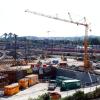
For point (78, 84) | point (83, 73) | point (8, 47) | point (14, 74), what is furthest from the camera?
point (8, 47)

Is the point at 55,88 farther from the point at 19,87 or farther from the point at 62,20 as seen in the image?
the point at 62,20

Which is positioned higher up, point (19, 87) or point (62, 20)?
point (62, 20)

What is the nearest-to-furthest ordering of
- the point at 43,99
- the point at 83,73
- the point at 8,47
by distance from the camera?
the point at 43,99, the point at 83,73, the point at 8,47

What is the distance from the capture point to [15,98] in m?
38.0

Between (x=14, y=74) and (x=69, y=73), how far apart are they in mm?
10626

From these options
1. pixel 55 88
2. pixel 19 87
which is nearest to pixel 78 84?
pixel 55 88

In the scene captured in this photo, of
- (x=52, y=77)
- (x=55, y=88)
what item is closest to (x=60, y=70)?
(x=52, y=77)

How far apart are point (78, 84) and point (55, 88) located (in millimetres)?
3199

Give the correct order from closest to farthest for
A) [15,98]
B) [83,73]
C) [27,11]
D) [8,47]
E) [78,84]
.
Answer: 1. [15,98]
2. [78,84]
3. [83,73]
4. [27,11]
5. [8,47]

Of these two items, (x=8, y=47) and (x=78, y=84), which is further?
(x=8, y=47)

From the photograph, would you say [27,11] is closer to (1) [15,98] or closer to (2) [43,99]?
(1) [15,98]

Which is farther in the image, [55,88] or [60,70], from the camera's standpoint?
[60,70]

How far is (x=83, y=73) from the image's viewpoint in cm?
5612

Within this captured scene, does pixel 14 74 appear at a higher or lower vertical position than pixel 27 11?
lower
